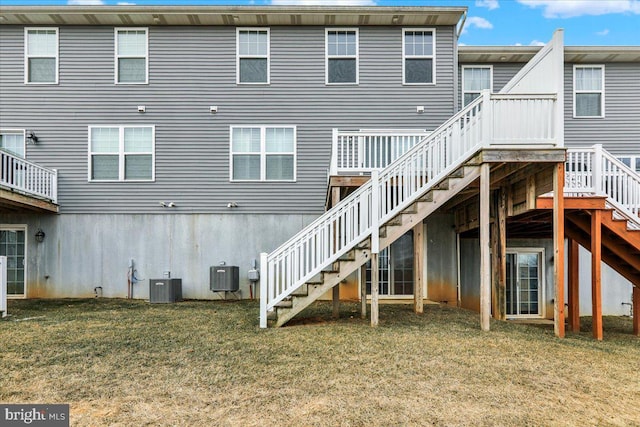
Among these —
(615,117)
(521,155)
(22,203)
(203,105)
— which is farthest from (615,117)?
(22,203)

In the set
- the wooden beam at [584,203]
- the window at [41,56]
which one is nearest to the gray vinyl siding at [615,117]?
the wooden beam at [584,203]

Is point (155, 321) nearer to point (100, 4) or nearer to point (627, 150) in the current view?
point (100, 4)

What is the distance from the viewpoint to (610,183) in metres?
7.41

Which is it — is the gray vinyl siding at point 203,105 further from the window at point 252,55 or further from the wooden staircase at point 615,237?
the wooden staircase at point 615,237

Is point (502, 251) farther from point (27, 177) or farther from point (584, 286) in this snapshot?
point (27, 177)

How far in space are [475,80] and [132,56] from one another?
9856 mm

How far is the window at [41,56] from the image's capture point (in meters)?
11.4

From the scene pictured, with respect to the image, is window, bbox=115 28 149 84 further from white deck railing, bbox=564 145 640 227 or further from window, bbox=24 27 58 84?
white deck railing, bbox=564 145 640 227

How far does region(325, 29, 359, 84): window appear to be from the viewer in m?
11.5

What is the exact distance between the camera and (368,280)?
37.3 feet

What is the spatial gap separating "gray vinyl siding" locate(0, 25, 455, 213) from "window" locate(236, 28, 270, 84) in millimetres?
209

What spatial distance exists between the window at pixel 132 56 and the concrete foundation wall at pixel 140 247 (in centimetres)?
382

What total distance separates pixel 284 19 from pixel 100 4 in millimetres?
4813

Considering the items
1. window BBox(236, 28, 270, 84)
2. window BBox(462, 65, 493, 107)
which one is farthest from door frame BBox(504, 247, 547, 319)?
window BBox(236, 28, 270, 84)
